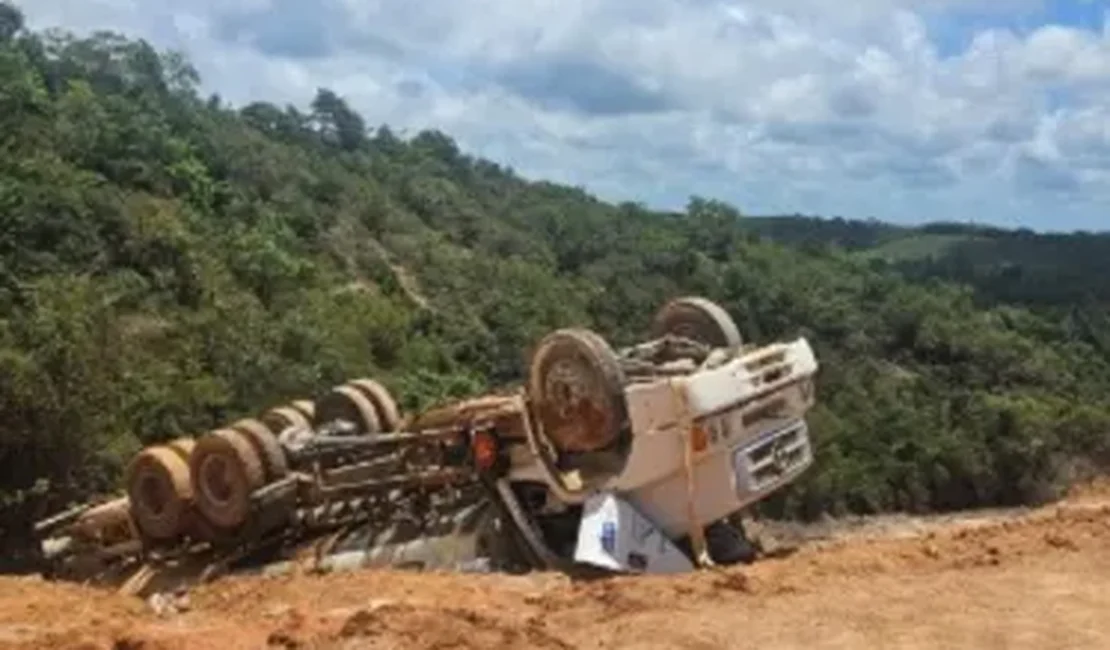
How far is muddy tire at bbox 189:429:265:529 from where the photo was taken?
402 inches

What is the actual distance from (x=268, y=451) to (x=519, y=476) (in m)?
1.76

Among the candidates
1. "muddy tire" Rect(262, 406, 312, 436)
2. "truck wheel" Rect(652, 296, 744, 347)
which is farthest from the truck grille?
"muddy tire" Rect(262, 406, 312, 436)

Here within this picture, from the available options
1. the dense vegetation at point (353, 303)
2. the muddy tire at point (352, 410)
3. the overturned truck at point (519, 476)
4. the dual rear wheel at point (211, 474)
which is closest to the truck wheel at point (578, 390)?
the overturned truck at point (519, 476)

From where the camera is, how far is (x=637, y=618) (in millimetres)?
6777

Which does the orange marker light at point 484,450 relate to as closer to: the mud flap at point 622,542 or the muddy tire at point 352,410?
the mud flap at point 622,542

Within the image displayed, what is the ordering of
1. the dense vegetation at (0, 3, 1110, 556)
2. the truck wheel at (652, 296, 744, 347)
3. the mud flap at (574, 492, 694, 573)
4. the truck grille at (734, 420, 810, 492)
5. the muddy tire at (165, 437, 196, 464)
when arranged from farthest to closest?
the dense vegetation at (0, 3, 1110, 556) → the truck wheel at (652, 296, 744, 347) → the muddy tire at (165, 437, 196, 464) → the truck grille at (734, 420, 810, 492) → the mud flap at (574, 492, 694, 573)

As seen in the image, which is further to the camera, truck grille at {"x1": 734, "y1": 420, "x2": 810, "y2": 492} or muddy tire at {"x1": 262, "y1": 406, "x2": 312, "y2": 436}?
muddy tire at {"x1": 262, "y1": 406, "x2": 312, "y2": 436}

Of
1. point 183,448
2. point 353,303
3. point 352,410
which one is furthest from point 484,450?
point 353,303

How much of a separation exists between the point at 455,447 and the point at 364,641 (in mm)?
3597

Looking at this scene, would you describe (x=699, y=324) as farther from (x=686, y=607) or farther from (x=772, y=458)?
(x=686, y=607)

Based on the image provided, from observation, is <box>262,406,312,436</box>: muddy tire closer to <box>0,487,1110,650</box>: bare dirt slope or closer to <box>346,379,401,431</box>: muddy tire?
<box>346,379,401,431</box>: muddy tire

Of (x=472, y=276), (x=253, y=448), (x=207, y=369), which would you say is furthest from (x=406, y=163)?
(x=253, y=448)

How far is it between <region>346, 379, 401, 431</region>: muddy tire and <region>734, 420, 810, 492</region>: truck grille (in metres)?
2.93

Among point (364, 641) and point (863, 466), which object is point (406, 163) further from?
point (364, 641)
